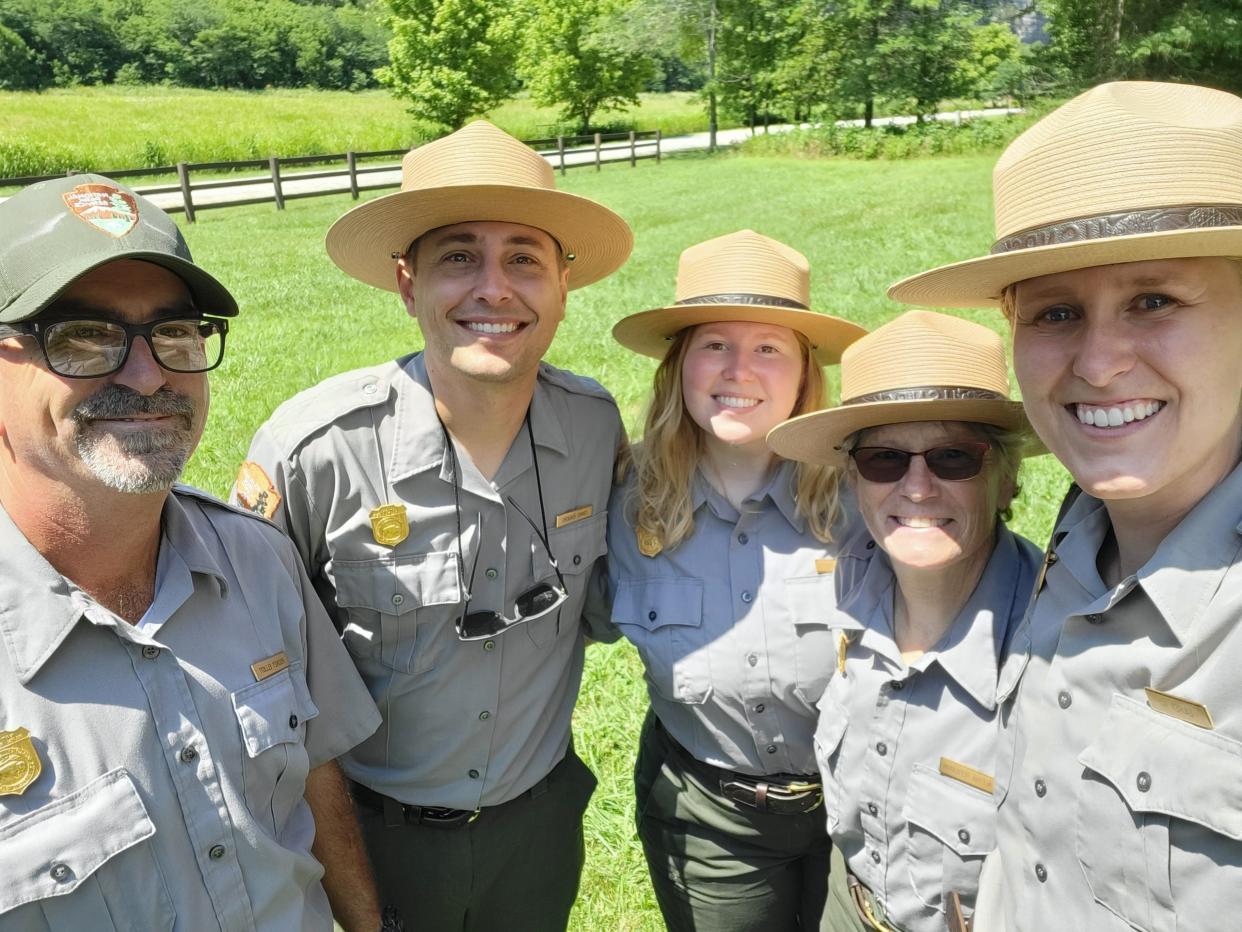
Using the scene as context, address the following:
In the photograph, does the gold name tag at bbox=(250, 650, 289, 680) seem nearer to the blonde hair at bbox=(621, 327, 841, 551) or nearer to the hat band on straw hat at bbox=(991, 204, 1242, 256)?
the blonde hair at bbox=(621, 327, 841, 551)

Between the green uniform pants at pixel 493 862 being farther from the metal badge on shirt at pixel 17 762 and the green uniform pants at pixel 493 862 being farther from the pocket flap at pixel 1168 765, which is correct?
the pocket flap at pixel 1168 765

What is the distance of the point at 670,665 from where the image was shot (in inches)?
113

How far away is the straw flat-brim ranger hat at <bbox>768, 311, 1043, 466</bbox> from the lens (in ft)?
7.75

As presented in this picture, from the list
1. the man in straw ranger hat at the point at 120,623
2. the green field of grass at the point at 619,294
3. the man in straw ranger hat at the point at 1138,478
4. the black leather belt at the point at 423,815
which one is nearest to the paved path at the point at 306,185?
the green field of grass at the point at 619,294

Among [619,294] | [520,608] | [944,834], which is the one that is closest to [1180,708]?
[944,834]

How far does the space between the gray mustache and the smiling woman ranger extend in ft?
4.94

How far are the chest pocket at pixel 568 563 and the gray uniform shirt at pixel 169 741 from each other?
82cm

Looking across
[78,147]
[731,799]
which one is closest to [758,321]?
[731,799]

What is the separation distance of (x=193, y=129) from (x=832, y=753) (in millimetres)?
42105

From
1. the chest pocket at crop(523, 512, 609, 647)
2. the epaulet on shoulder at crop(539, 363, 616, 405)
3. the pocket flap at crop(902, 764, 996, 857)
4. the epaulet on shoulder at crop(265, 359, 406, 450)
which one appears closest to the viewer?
the pocket flap at crop(902, 764, 996, 857)

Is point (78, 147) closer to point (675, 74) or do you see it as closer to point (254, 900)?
point (254, 900)

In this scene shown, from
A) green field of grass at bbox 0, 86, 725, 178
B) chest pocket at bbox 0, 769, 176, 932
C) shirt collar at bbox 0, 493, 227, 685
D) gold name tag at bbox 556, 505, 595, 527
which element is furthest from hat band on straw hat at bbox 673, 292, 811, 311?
green field of grass at bbox 0, 86, 725, 178

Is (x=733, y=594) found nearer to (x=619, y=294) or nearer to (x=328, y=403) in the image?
(x=328, y=403)

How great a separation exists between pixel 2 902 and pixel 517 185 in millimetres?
2142
